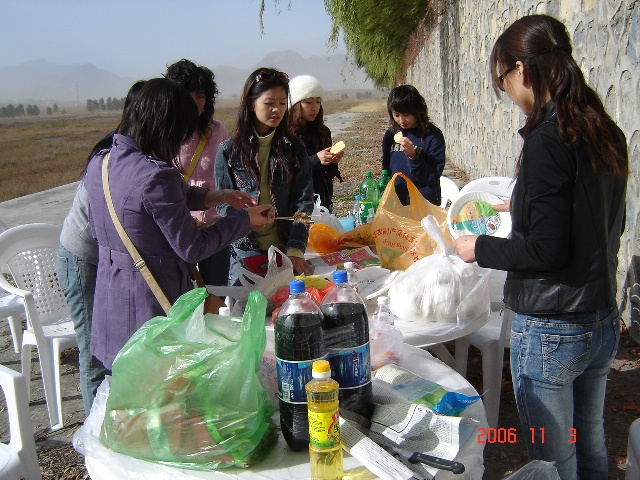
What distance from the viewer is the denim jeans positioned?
11.4 feet

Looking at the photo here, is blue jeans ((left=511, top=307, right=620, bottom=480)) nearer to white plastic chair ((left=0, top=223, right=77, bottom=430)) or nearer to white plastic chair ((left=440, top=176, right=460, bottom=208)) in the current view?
white plastic chair ((left=0, top=223, right=77, bottom=430))

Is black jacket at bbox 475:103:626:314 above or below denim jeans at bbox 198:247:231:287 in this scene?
above

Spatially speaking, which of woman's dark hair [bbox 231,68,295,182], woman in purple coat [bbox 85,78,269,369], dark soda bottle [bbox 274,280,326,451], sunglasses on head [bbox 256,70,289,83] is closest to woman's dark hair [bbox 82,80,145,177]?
woman in purple coat [bbox 85,78,269,369]

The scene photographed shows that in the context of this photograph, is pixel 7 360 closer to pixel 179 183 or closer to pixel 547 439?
pixel 179 183

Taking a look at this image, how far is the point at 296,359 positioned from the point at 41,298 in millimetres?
2749

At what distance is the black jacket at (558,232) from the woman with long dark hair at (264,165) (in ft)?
4.62

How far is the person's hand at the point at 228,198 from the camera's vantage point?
2.65 metres

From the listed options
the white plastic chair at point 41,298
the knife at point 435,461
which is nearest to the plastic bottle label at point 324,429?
the knife at point 435,461

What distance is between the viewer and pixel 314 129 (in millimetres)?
4328

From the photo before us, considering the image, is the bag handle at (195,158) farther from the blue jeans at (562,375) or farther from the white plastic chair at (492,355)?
the blue jeans at (562,375)

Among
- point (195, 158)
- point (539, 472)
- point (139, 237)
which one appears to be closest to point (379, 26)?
point (195, 158)

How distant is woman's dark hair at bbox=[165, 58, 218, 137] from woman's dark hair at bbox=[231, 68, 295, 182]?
0.42 metres

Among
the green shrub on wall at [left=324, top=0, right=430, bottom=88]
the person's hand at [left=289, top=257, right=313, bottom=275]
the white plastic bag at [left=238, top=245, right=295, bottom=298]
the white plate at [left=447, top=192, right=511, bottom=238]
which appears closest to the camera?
the white plastic bag at [left=238, top=245, right=295, bottom=298]

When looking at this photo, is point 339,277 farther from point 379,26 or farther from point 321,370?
point 379,26
